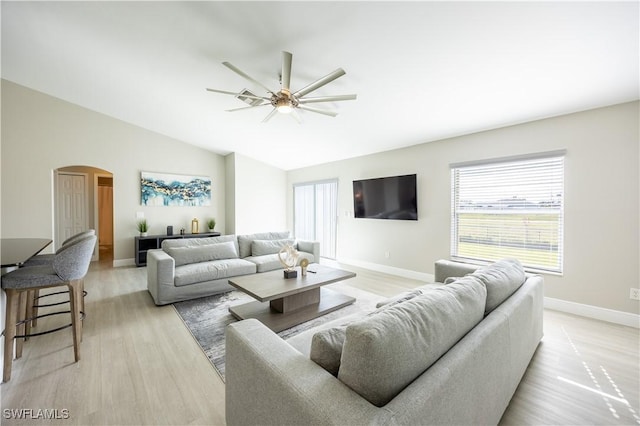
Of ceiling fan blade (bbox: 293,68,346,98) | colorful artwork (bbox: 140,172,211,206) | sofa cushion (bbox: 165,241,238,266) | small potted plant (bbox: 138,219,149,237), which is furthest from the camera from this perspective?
colorful artwork (bbox: 140,172,211,206)

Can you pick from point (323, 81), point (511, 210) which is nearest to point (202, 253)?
point (323, 81)

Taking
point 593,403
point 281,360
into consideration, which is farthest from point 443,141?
point 281,360

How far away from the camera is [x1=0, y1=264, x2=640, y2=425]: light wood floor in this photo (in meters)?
1.58

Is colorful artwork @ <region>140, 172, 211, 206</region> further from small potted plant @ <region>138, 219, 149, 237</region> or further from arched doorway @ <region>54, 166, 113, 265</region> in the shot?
arched doorway @ <region>54, 166, 113, 265</region>

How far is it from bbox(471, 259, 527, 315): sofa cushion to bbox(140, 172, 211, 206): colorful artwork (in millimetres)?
6120

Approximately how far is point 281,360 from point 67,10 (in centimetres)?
380

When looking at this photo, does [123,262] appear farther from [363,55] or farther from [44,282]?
[363,55]

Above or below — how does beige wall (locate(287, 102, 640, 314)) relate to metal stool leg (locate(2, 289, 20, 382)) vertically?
above

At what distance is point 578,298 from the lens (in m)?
3.02

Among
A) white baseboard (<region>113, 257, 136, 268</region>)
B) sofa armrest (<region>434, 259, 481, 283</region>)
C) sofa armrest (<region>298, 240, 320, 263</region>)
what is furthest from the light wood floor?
white baseboard (<region>113, 257, 136, 268</region>)

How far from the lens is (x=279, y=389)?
0.96 metres

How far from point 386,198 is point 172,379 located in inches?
155

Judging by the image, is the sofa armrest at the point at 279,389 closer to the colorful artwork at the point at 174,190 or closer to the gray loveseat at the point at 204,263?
the gray loveseat at the point at 204,263

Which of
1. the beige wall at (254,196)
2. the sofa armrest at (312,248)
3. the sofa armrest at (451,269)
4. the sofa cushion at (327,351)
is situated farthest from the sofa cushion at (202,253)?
the sofa cushion at (327,351)
